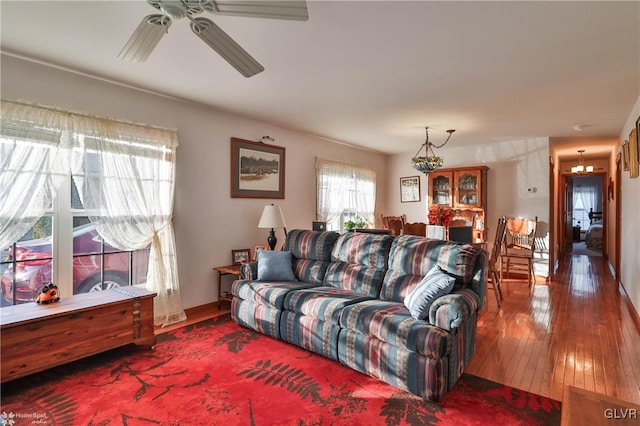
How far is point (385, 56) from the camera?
2600 mm

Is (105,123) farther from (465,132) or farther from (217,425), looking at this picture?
(465,132)

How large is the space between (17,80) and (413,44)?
307 cm

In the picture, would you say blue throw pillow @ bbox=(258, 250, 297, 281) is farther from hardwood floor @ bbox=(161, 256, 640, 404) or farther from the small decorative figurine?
the small decorative figurine

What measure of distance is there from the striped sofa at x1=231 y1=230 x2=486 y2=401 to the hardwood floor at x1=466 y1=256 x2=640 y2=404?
41 cm

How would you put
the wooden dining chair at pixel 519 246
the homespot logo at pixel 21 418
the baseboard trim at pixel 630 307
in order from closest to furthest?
the homespot logo at pixel 21 418
the baseboard trim at pixel 630 307
the wooden dining chair at pixel 519 246

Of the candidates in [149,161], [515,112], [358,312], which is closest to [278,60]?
[149,161]

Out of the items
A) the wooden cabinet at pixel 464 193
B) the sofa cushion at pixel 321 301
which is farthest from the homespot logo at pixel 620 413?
the wooden cabinet at pixel 464 193

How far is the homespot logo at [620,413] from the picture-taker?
1.28 meters

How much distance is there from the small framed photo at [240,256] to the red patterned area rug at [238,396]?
1573 mm

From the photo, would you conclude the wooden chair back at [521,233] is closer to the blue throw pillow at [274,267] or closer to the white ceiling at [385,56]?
the white ceiling at [385,56]

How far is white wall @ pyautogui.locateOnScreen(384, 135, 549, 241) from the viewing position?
5676 mm

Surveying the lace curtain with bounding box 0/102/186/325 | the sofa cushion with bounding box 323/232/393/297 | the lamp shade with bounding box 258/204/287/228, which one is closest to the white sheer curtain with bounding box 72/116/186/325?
the lace curtain with bounding box 0/102/186/325

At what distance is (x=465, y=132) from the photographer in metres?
5.21

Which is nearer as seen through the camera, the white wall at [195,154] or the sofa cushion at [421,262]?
the sofa cushion at [421,262]
